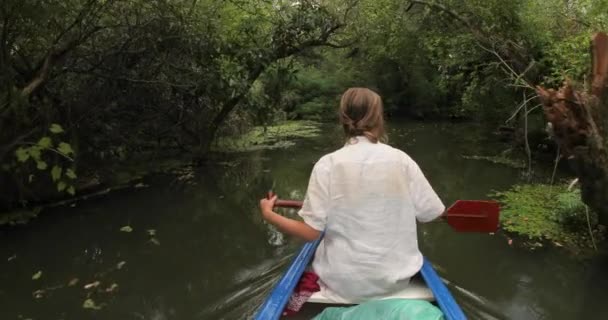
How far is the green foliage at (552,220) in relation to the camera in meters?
5.82

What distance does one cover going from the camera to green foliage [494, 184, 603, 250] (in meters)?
5.82

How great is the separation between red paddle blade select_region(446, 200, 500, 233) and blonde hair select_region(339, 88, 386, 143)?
1.12 m

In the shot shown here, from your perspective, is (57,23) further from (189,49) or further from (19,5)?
(189,49)

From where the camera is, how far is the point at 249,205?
8125 mm

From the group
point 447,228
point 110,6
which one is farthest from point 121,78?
point 447,228

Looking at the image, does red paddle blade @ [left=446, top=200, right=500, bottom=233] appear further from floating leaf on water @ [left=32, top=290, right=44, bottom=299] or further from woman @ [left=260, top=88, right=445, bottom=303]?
floating leaf on water @ [left=32, top=290, right=44, bottom=299]

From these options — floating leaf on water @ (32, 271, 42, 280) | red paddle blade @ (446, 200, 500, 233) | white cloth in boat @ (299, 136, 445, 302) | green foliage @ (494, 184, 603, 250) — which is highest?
white cloth in boat @ (299, 136, 445, 302)

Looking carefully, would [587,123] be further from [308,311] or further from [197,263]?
[197,263]

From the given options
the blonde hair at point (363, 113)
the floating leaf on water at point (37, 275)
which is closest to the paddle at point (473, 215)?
the blonde hair at point (363, 113)

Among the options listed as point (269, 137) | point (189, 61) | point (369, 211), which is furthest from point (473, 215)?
point (269, 137)

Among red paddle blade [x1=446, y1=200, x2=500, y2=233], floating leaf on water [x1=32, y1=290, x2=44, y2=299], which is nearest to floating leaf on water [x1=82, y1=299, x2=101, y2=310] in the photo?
floating leaf on water [x1=32, y1=290, x2=44, y2=299]

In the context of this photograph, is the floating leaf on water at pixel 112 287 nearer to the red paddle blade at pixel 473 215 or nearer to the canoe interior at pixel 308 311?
the canoe interior at pixel 308 311

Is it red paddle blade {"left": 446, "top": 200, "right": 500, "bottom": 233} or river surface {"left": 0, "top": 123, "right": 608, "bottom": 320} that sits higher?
red paddle blade {"left": 446, "top": 200, "right": 500, "bottom": 233}

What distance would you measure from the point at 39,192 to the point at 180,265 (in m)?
3.30
